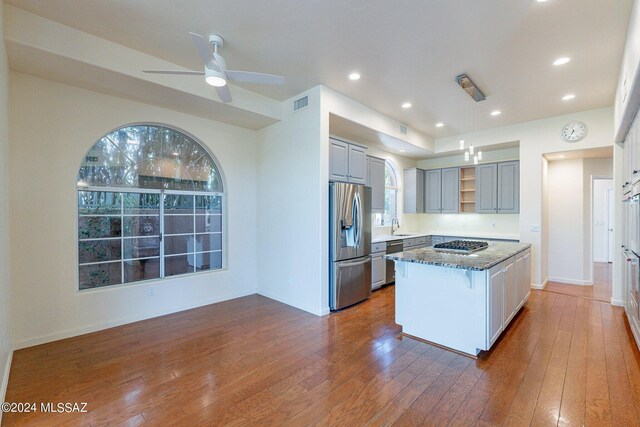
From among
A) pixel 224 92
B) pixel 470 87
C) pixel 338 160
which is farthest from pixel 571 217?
pixel 224 92

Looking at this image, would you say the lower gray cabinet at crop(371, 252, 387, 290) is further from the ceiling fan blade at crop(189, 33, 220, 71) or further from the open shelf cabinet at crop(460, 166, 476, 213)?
the ceiling fan blade at crop(189, 33, 220, 71)

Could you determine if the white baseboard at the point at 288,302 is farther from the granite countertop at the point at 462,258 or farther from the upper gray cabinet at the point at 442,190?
the upper gray cabinet at the point at 442,190

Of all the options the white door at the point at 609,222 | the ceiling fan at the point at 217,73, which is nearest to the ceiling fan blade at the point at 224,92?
the ceiling fan at the point at 217,73

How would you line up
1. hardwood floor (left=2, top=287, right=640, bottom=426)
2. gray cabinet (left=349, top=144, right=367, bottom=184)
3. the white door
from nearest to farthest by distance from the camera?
1. hardwood floor (left=2, top=287, right=640, bottom=426)
2. gray cabinet (left=349, top=144, right=367, bottom=184)
3. the white door

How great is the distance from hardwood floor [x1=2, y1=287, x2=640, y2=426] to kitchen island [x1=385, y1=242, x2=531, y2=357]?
0.20m

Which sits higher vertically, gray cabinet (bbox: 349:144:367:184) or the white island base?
gray cabinet (bbox: 349:144:367:184)

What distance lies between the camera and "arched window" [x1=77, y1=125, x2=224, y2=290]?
3.61 meters

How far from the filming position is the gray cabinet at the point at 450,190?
21.7ft

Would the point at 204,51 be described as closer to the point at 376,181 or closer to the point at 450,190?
the point at 376,181

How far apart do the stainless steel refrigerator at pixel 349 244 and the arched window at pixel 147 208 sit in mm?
1908

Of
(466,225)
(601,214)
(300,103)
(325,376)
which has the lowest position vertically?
(325,376)

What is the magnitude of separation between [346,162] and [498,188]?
354 centimetres

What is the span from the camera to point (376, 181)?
5.84 metres

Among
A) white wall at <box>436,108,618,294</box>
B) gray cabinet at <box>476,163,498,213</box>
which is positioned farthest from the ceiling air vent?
gray cabinet at <box>476,163,498,213</box>
